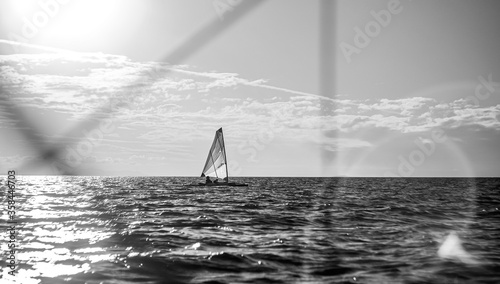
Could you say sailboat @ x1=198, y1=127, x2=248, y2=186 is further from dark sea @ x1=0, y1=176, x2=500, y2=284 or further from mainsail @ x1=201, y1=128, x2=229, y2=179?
dark sea @ x1=0, y1=176, x2=500, y2=284

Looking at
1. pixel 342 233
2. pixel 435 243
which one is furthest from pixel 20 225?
pixel 435 243

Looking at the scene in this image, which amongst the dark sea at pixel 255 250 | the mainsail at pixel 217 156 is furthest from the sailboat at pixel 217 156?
the dark sea at pixel 255 250

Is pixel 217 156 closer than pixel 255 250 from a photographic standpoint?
No

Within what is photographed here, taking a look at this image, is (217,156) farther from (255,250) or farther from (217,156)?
(255,250)

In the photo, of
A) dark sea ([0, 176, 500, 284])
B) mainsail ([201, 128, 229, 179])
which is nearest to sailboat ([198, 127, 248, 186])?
mainsail ([201, 128, 229, 179])

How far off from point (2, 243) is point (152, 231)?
660cm

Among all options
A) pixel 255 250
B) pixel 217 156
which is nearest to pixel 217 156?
pixel 217 156

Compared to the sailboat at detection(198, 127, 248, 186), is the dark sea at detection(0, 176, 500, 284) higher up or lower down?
lower down

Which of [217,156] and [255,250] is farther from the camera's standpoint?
[217,156]

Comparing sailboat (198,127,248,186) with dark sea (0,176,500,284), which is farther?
sailboat (198,127,248,186)

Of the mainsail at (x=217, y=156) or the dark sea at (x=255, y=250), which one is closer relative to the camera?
the dark sea at (x=255, y=250)

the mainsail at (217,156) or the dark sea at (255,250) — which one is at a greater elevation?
the mainsail at (217,156)

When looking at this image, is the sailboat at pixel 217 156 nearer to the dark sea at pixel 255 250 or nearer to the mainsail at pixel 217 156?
the mainsail at pixel 217 156

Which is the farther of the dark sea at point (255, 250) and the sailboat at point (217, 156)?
the sailboat at point (217, 156)
